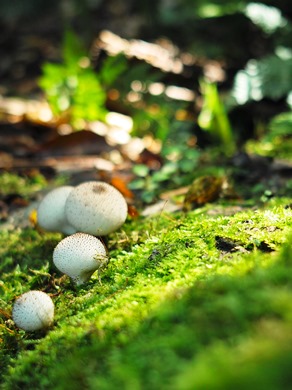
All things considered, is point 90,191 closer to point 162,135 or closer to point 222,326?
point 222,326

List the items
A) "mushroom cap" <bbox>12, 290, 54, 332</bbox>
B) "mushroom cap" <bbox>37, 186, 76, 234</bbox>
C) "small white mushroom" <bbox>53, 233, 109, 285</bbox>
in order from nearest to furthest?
"mushroom cap" <bbox>12, 290, 54, 332</bbox> → "small white mushroom" <bbox>53, 233, 109, 285</bbox> → "mushroom cap" <bbox>37, 186, 76, 234</bbox>

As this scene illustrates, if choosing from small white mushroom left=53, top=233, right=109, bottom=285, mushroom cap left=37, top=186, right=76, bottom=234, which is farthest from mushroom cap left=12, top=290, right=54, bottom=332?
mushroom cap left=37, top=186, right=76, bottom=234

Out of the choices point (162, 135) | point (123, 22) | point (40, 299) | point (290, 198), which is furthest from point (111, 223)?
point (123, 22)

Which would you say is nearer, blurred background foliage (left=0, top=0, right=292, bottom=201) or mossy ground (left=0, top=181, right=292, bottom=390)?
mossy ground (left=0, top=181, right=292, bottom=390)

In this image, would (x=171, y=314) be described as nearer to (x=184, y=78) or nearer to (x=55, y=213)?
(x=55, y=213)

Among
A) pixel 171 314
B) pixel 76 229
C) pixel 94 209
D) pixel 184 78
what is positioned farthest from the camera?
pixel 184 78

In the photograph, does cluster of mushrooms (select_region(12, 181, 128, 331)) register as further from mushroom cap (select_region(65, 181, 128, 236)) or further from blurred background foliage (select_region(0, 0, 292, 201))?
blurred background foliage (select_region(0, 0, 292, 201))

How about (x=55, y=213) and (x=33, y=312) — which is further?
(x=55, y=213)

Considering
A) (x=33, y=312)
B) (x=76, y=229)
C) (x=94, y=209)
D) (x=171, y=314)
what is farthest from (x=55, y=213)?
(x=171, y=314)
